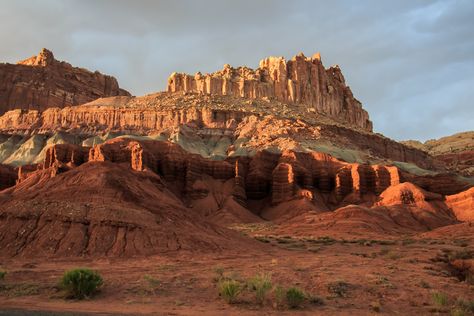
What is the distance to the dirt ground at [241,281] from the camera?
16.8 meters

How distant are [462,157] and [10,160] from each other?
10664 cm

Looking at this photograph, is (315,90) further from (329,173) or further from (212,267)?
(212,267)

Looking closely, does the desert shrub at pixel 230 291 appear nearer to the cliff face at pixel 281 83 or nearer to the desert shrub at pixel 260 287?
the desert shrub at pixel 260 287

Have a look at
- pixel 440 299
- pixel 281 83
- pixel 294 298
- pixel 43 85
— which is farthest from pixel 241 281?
pixel 43 85

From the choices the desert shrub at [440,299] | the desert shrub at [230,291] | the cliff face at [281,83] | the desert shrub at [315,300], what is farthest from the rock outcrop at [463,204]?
the cliff face at [281,83]

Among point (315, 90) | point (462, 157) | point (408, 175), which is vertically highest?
point (315, 90)

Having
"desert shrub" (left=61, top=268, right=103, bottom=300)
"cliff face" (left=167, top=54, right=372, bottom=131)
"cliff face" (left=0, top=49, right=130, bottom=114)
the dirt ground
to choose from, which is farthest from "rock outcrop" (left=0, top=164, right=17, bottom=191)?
"cliff face" (left=0, top=49, right=130, bottom=114)

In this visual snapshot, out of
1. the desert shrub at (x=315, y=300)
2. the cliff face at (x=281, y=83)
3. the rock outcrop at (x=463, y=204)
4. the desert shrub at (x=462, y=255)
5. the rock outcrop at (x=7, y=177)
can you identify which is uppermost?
the cliff face at (x=281, y=83)

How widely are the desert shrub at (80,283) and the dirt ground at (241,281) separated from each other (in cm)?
33

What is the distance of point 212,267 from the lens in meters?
24.3

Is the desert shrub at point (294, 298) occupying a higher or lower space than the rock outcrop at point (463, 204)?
lower

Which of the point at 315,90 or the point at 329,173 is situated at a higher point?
the point at 315,90

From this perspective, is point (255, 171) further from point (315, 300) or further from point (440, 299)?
point (440, 299)

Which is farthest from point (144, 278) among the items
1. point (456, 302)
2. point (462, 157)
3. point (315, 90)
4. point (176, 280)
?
point (462, 157)
